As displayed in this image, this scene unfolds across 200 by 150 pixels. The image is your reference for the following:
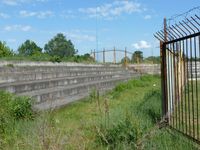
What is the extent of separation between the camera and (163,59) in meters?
8.03

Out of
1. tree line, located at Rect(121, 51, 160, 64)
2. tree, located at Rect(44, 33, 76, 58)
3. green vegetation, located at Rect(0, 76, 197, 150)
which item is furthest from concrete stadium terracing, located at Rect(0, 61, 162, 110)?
tree, located at Rect(44, 33, 76, 58)

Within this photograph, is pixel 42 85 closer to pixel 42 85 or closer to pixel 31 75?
pixel 42 85

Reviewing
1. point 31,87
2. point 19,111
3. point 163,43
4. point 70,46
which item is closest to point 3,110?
point 19,111

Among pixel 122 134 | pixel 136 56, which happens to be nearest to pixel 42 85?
pixel 122 134

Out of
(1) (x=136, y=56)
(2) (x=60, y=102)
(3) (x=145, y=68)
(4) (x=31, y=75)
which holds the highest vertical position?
(1) (x=136, y=56)

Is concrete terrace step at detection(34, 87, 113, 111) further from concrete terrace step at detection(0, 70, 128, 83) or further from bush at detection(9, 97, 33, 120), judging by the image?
concrete terrace step at detection(0, 70, 128, 83)

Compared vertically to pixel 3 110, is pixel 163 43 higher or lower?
higher

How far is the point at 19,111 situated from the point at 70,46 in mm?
70848

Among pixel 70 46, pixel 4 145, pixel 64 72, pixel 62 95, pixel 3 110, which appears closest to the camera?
pixel 4 145

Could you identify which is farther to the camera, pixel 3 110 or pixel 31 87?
pixel 31 87

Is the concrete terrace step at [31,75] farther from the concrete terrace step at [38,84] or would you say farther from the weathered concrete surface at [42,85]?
the concrete terrace step at [38,84]

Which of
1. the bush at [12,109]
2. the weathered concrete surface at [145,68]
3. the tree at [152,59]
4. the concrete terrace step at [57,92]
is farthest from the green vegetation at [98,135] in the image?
the tree at [152,59]

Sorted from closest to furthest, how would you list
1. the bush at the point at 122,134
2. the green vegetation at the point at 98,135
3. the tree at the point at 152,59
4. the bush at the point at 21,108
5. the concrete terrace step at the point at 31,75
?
1. the green vegetation at the point at 98,135
2. the bush at the point at 122,134
3. the bush at the point at 21,108
4. the concrete terrace step at the point at 31,75
5. the tree at the point at 152,59

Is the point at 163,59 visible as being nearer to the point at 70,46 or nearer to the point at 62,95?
the point at 62,95
